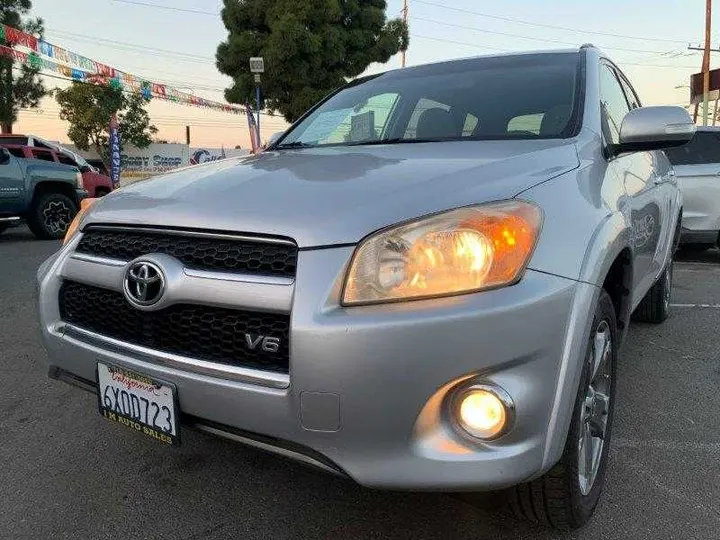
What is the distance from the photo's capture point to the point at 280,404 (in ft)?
5.03

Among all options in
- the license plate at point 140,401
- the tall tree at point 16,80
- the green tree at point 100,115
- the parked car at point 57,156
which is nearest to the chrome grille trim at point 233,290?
the license plate at point 140,401

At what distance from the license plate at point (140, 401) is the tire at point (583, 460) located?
100cm

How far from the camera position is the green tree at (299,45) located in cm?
1794

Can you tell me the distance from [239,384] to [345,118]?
180 cm

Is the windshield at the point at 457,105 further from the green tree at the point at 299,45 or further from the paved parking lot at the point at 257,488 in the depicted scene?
the green tree at the point at 299,45

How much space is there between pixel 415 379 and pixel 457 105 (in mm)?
1719

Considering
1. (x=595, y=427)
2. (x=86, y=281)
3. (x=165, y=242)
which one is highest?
(x=165, y=242)

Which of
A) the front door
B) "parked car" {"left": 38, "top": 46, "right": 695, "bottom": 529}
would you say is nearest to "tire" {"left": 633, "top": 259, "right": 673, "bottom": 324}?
the front door

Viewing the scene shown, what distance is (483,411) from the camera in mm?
1508

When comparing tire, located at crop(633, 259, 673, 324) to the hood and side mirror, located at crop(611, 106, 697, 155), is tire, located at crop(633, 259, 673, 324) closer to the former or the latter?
side mirror, located at crop(611, 106, 697, 155)

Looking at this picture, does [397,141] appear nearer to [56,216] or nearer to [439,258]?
[439,258]

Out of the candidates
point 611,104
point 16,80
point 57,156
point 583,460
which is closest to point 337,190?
point 583,460

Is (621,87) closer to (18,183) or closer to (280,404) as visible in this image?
(280,404)

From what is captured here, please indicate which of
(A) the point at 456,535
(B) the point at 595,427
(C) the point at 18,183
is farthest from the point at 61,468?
(C) the point at 18,183
